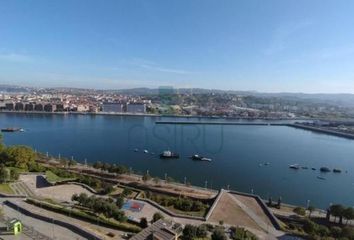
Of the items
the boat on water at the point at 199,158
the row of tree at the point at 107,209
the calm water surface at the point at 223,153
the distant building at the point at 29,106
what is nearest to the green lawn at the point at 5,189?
the row of tree at the point at 107,209

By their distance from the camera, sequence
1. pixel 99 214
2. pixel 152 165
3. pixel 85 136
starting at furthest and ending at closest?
pixel 85 136
pixel 152 165
pixel 99 214

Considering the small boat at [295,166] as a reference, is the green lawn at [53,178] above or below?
above

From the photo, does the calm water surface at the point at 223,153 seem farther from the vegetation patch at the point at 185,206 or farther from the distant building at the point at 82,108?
the distant building at the point at 82,108

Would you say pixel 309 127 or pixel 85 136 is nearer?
pixel 85 136

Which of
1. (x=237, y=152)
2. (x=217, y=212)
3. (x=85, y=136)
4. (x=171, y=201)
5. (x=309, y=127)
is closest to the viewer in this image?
(x=217, y=212)

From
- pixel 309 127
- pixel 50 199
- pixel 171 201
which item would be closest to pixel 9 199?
pixel 50 199

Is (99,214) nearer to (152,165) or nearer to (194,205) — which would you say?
(194,205)

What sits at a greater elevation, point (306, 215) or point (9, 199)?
point (9, 199)

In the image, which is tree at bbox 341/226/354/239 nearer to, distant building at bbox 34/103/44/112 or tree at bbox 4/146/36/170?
tree at bbox 4/146/36/170

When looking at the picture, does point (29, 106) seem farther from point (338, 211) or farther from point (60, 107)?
point (338, 211)
